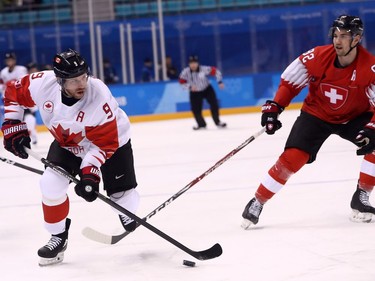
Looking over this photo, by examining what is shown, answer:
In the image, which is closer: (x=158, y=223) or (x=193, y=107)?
(x=158, y=223)

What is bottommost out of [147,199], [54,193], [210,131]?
[210,131]

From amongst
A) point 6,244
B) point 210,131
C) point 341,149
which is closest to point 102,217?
point 6,244

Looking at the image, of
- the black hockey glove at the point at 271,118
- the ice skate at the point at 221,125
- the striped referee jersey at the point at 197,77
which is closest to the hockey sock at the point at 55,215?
the black hockey glove at the point at 271,118

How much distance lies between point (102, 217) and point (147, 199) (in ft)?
1.94

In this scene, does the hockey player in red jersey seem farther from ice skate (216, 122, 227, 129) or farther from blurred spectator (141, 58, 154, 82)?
blurred spectator (141, 58, 154, 82)

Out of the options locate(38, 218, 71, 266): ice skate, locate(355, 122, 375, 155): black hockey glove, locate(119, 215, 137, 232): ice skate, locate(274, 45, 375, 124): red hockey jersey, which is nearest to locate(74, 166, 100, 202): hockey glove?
locate(38, 218, 71, 266): ice skate

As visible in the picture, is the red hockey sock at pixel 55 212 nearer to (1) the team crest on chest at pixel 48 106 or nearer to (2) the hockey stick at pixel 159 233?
(2) the hockey stick at pixel 159 233

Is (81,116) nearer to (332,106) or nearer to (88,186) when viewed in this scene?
(88,186)

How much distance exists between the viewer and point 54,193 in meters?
3.09

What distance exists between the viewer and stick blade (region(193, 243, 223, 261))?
118 inches

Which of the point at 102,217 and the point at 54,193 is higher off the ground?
the point at 54,193

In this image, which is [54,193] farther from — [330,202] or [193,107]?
[193,107]

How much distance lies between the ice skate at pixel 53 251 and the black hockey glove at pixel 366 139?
1357 mm

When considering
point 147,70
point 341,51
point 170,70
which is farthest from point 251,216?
point 170,70
